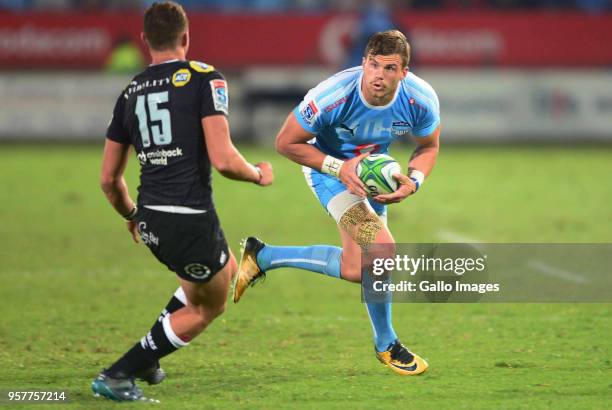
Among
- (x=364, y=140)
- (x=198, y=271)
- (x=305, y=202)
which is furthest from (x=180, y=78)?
(x=305, y=202)

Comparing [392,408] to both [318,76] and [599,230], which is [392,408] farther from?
[318,76]

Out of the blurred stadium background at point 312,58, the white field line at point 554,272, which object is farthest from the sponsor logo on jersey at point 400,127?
the blurred stadium background at point 312,58

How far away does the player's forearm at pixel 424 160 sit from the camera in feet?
23.4

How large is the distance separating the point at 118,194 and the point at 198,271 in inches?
28.6

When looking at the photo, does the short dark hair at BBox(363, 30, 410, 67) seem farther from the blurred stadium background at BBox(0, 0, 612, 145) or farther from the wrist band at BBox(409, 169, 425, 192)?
the blurred stadium background at BBox(0, 0, 612, 145)

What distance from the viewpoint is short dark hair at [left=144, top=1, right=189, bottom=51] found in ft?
18.7

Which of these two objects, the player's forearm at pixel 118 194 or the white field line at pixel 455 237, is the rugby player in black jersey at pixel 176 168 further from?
the white field line at pixel 455 237

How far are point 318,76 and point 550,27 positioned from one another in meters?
Answer: 5.44

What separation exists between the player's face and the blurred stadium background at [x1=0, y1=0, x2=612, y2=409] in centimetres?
176

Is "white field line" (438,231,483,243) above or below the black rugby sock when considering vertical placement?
above

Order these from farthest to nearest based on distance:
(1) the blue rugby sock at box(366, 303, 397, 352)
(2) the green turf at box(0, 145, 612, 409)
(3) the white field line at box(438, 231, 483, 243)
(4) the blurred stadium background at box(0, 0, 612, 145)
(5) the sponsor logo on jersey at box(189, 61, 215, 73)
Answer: (4) the blurred stadium background at box(0, 0, 612, 145)
(3) the white field line at box(438, 231, 483, 243)
(1) the blue rugby sock at box(366, 303, 397, 352)
(2) the green turf at box(0, 145, 612, 409)
(5) the sponsor logo on jersey at box(189, 61, 215, 73)

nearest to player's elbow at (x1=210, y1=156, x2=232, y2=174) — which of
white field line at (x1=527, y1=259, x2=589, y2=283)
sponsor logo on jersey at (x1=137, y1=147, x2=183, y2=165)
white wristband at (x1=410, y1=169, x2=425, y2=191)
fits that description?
sponsor logo on jersey at (x1=137, y1=147, x2=183, y2=165)

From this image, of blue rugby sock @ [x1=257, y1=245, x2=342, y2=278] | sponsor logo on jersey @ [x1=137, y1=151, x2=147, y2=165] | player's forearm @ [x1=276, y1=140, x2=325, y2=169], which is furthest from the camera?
blue rugby sock @ [x1=257, y1=245, x2=342, y2=278]

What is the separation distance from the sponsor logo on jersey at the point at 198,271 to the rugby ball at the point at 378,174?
135 cm
